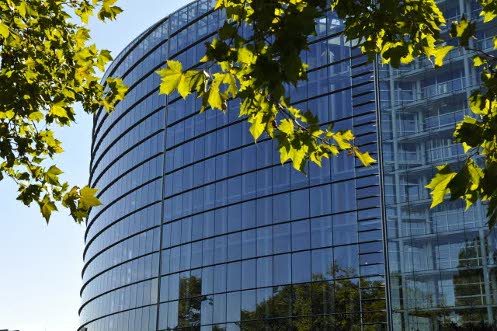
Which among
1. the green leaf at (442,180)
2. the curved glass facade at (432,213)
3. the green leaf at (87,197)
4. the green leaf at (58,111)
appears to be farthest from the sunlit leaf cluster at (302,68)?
the curved glass facade at (432,213)

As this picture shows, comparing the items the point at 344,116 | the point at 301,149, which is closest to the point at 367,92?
the point at 344,116

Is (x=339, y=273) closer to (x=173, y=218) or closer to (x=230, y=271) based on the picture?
(x=230, y=271)

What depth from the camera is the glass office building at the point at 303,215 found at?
2689cm

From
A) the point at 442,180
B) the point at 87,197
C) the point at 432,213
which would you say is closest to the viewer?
the point at 442,180

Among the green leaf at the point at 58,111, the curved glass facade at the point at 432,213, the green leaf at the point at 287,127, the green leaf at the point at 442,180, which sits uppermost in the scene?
the curved glass facade at the point at 432,213

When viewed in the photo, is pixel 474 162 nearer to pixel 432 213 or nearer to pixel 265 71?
pixel 265 71

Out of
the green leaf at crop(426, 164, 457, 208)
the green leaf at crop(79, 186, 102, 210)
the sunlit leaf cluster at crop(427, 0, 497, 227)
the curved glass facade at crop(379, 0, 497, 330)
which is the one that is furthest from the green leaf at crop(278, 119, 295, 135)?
the curved glass facade at crop(379, 0, 497, 330)

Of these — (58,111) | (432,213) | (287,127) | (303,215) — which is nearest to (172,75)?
(287,127)

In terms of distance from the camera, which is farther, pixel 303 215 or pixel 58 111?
pixel 303 215

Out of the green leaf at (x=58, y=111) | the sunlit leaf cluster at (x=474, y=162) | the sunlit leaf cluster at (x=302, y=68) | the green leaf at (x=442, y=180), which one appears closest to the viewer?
the sunlit leaf cluster at (x=474, y=162)

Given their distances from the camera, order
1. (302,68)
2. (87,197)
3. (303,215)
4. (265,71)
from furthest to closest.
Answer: (303,215) → (87,197) → (302,68) → (265,71)

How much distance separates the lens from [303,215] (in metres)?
31.8

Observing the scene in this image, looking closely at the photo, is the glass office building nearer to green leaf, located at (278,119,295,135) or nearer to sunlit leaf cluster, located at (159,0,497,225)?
sunlit leaf cluster, located at (159,0,497,225)

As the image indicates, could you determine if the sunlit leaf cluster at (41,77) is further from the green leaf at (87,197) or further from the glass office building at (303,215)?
the glass office building at (303,215)
